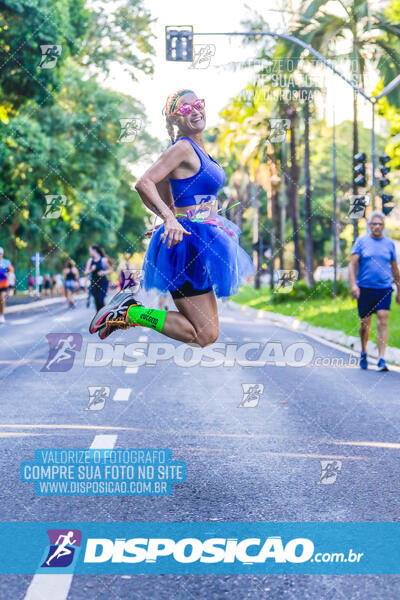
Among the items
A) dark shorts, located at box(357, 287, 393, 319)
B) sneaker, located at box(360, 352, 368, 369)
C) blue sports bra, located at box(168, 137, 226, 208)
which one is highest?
blue sports bra, located at box(168, 137, 226, 208)

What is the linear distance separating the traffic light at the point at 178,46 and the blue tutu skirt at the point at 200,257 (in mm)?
9446

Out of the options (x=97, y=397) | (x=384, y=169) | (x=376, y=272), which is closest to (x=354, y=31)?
(x=384, y=169)

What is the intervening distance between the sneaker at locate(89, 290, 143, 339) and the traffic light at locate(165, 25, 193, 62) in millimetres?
9266

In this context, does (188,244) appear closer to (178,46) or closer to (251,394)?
(251,394)

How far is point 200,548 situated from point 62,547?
0.58 meters

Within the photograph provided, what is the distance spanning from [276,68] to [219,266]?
21.6 metres

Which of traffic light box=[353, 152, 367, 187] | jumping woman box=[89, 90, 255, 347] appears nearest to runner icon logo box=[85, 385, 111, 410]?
jumping woman box=[89, 90, 255, 347]

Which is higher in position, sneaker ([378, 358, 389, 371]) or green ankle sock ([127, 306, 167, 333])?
green ankle sock ([127, 306, 167, 333])

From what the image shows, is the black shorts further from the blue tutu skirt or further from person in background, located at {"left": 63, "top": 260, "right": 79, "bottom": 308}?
person in background, located at {"left": 63, "top": 260, "right": 79, "bottom": 308}

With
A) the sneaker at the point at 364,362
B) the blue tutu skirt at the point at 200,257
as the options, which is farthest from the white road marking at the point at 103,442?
the sneaker at the point at 364,362

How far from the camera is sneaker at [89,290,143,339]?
18.0 ft

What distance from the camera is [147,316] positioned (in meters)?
5.38

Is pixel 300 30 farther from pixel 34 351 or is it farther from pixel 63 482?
pixel 63 482

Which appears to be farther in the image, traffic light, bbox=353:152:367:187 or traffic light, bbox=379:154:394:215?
traffic light, bbox=379:154:394:215
